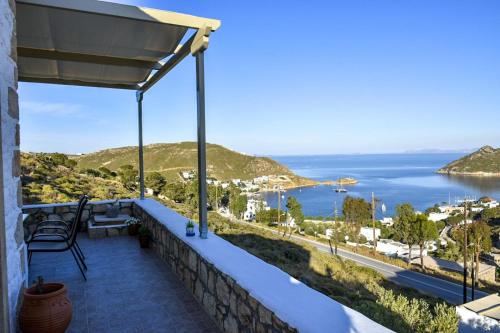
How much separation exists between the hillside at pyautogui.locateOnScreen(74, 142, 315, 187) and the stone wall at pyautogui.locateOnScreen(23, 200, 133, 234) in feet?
86.1

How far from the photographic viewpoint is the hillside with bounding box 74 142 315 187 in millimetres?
38562

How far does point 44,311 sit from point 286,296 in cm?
133

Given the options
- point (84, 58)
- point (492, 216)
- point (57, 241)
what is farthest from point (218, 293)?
point (492, 216)

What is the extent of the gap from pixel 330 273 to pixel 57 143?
14.2m

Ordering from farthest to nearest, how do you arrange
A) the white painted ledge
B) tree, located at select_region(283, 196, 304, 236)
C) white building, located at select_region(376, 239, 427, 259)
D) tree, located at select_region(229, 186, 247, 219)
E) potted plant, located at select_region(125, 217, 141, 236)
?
tree, located at select_region(229, 186, 247, 219) → tree, located at select_region(283, 196, 304, 236) → white building, located at select_region(376, 239, 427, 259) → potted plant, located at select_region(125, 217, 141, 236) → the white painted ledge

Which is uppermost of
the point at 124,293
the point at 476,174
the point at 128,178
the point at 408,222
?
the point at 128,178

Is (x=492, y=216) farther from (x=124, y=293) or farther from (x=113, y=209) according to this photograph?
(x=124, y=293)

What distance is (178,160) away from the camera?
1753 inches

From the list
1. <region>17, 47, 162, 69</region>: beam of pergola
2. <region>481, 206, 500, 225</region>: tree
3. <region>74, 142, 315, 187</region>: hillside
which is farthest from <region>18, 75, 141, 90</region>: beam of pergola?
<region>481, 206, 500, 225</region>: tree

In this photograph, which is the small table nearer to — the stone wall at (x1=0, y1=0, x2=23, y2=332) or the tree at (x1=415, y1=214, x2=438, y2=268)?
the stone wall at (x1=0, y1=0, x2=23, y2=332)

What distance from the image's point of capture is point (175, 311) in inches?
102

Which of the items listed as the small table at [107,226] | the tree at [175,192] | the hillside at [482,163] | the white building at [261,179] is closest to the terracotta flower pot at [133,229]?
the small table at [107,226]

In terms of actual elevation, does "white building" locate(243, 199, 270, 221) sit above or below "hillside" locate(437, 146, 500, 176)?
below

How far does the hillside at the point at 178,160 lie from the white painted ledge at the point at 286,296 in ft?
99.1
